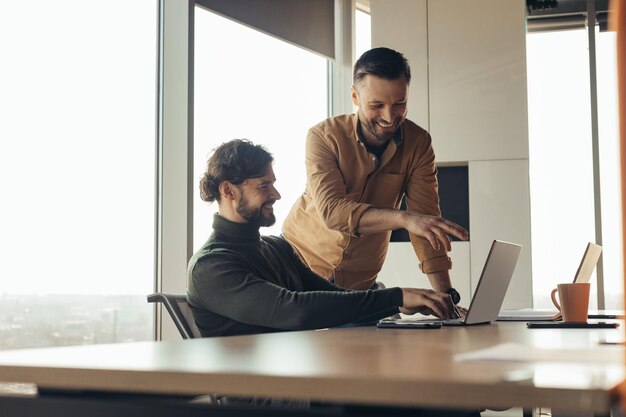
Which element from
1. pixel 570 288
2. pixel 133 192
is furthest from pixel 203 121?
pixel 570 288

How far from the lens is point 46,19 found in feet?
10.1

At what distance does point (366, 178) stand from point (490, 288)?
850mm

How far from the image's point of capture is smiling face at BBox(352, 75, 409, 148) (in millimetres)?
2701

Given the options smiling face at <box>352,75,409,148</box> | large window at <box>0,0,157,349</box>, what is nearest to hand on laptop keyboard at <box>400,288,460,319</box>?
smiling face at <box>352,75,409,148</box>

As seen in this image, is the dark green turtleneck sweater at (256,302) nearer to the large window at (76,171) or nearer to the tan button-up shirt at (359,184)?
the tan button-up shirt at (359,184)


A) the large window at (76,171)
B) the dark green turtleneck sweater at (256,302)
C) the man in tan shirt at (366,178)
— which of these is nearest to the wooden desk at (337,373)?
the dark green turtleneck sweater at (256,302)

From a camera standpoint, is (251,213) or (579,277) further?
(579,277)

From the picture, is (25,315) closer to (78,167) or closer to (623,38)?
(78,167)

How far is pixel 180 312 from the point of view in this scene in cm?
208

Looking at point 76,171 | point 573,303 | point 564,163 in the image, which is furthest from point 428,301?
point 564,163

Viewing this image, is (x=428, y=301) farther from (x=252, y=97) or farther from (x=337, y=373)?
(x=252, y=97)

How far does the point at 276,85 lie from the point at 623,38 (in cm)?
450

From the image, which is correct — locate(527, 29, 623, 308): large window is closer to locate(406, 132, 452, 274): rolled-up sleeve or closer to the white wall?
the white wall

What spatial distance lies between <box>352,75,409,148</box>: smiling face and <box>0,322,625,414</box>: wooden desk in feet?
4.84
